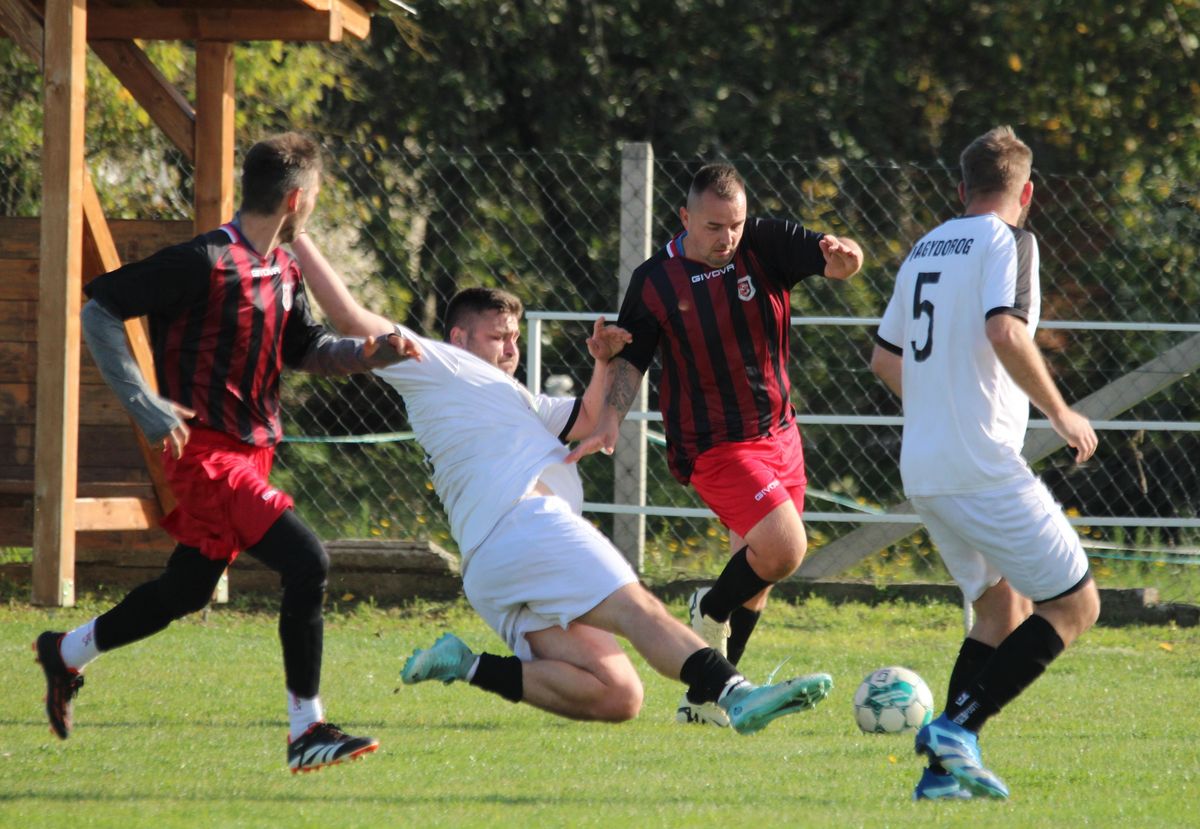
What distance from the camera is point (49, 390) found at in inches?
275

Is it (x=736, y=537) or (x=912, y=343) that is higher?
(x=912, y=343)

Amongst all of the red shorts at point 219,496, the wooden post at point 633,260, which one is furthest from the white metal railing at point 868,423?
the red shorts at point 219,496

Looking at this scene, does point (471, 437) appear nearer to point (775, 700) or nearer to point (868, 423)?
point (775, 700)

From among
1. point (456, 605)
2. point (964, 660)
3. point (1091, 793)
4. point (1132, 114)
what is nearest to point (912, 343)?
point (964, 660)

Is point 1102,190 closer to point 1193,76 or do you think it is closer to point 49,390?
point 1193,76

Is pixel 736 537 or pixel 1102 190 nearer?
pixel 736 537

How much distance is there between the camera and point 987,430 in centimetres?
454

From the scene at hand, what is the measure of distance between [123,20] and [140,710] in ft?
12.6

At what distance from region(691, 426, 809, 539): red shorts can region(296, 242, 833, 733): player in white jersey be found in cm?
98

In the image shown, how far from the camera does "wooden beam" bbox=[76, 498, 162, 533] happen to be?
292 inches

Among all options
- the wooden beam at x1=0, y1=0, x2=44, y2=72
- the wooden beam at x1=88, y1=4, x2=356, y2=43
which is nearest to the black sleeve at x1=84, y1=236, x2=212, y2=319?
the wooden beam at x1=0, y1=0, x2=44, y2=72

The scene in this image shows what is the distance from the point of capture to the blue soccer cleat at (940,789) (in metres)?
4.32

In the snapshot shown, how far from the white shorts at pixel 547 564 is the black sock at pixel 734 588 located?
4.02ft

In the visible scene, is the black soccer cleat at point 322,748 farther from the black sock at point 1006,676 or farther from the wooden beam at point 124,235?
the wooden beam at point 124,235
